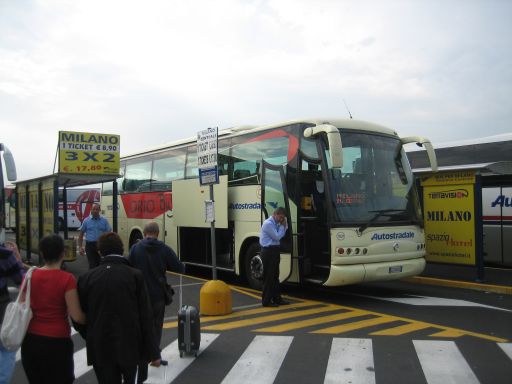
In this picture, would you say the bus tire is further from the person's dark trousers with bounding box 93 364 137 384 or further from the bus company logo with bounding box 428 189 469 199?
the person's dark trousers with bounding box 93 364 137 384

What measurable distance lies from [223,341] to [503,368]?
11.2 feet

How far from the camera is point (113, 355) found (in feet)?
12.7

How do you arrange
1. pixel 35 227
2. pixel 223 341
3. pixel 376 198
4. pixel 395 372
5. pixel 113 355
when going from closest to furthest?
1. pixel 113 355
2. pixel 395 372
3. pixel 223 341
4. pixel 376 198
5. pixel 35 227

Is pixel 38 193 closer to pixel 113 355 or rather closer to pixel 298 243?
pixel 298 243

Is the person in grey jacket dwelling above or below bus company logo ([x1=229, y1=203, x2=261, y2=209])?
below

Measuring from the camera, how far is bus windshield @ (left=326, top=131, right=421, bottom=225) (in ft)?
31.0

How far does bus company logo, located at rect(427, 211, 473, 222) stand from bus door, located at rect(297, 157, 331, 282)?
4138 millimetres

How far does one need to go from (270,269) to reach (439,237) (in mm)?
5364

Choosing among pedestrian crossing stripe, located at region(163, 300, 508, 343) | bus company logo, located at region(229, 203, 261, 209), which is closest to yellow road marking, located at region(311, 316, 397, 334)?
pedestrian crossing stripe, located at region(163, 300, 508, 343)

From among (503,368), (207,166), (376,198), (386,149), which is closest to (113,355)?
(503,368)

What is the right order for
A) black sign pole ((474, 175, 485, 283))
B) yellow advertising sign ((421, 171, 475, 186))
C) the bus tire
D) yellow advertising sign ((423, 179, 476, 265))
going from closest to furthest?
black sign pole ((474, 175, 485, 283)) < yellow advertising sign ((421, 171, 475, 186)) < yellow advertising sign ((423, 179, 476, 265)) < the bus tire

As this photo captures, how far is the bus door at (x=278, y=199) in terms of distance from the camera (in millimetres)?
9870

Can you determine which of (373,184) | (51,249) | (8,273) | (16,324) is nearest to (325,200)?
(373,184)

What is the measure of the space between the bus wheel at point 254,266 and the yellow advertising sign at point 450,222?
4.62m
